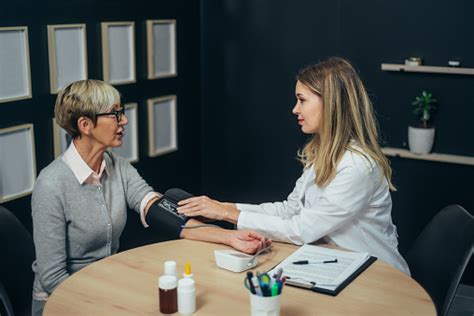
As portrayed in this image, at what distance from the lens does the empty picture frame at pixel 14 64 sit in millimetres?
2926

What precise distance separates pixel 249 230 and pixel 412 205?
1.84 meters

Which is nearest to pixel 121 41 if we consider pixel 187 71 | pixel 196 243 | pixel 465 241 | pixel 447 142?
pixel 187 71

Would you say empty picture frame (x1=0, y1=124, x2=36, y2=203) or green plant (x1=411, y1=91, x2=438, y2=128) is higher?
green plant (x1=411, y1=91, x2=438, y2=128)

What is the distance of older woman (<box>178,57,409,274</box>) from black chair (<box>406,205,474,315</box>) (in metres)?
0.08

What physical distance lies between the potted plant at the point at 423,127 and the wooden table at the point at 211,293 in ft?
5.57

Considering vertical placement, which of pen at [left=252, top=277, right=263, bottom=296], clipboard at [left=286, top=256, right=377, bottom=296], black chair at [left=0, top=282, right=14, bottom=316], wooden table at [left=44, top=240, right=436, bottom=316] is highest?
pen at [left=252, top=277, right=263, bottom=296]

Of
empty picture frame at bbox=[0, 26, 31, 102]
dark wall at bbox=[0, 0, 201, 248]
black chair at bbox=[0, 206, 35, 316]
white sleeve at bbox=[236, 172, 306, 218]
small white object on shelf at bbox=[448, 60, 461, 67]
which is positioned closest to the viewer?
black chair at bbox=[0, 206, 35, 316]

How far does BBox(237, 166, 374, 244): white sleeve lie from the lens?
7.79 ft

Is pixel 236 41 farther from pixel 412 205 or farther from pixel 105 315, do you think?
pixel 105 315

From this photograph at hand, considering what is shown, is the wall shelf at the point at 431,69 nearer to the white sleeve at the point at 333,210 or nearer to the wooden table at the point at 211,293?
the white sleeve at the point at 333,210

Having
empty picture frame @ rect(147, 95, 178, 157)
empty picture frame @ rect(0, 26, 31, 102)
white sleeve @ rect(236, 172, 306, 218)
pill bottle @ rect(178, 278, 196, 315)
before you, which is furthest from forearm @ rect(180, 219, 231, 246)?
empty picture frame @ rect(147, 95, 178, 157)

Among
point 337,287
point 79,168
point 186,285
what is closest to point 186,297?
point 186,285

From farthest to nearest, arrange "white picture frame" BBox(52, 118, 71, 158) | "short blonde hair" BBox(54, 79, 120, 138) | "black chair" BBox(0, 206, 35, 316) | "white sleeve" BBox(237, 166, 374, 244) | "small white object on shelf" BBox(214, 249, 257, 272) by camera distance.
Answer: "white picture frame" BBox(52, 118, 71, 158) → "short blonde hair" BBox(54, 79, 120, 138) → "white sleeve" BBox(237, 166, 374, 244) → "black chair" BBox(0, 206, 35, 316) → "small white object on shelf" BBox(214, 249, 257, 272)

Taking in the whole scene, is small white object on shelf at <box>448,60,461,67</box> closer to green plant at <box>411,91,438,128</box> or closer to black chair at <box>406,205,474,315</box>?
green plant at <box>411,91,438,128</box>
